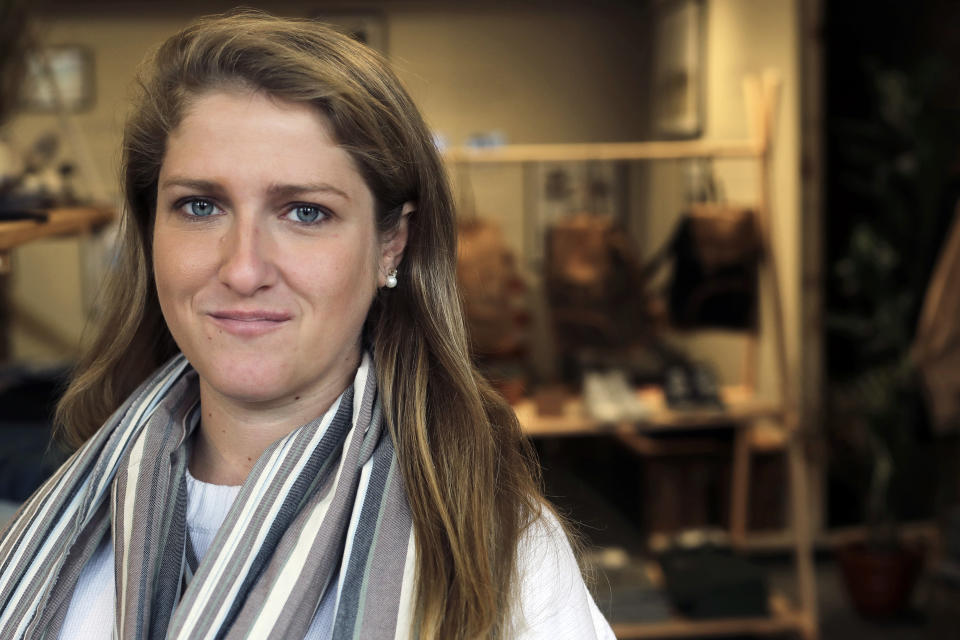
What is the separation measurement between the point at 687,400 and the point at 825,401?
837 millimetres

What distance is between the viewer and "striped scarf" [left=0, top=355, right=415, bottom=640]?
1184mm

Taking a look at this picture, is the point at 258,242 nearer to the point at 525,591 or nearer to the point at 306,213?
the point at 306,213

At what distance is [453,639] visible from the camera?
118 cm

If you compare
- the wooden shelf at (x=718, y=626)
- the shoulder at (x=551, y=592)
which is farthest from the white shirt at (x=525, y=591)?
the wooden shelf at (x=718, y=626)

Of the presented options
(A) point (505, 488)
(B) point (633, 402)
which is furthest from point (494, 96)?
(A) point (505, 488)

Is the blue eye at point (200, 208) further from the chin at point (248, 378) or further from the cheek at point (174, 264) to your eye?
the chin at point (248, 378)

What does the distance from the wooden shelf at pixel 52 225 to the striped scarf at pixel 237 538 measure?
0.43 meters

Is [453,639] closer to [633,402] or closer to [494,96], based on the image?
[633,402]

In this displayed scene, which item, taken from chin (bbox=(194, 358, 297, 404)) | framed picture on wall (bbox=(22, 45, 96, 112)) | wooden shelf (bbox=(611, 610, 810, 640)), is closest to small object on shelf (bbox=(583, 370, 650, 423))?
wooden shelf (bbox=(611, 610, 810, 640))

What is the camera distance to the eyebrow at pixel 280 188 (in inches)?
47.3

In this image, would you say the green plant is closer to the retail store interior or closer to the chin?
the retail store interior

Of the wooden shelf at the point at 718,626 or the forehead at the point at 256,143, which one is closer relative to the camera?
the forehead at the point at 256,143

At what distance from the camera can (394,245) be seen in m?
1.38

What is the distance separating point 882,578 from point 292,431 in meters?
3.17
